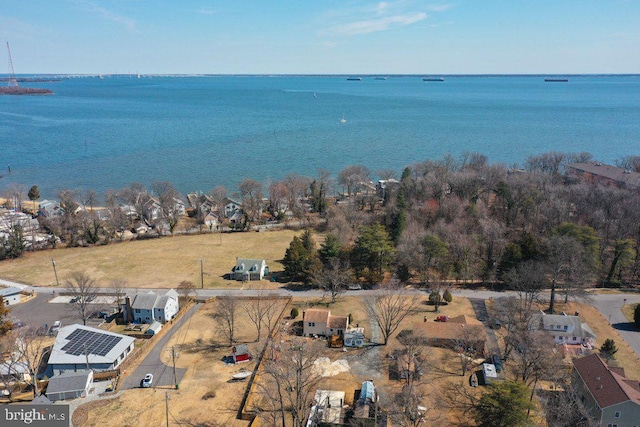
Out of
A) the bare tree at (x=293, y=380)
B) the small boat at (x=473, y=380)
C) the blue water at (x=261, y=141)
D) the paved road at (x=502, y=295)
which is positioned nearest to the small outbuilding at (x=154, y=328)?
the paved road at (x=502, y=295)

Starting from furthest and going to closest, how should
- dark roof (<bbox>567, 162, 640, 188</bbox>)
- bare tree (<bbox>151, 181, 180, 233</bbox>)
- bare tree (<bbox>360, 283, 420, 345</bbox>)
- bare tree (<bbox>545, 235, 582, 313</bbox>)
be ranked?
bare tree (<bbox>151, 181, 180, 233</bbox>) < dark roof (<bbox>567, 162, 640, 188</bbox>) < bare tree (<bbox>545, 235, 582, 313</bbox>) < bare tree (<bbox>360, 283, 420, 345</bbox>)

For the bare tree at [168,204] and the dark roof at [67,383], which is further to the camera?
the bare tree at [168,204]

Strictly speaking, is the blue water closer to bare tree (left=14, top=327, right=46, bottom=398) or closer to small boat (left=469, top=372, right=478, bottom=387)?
bare tree (left=14, top=327, right=46, bottom=398)

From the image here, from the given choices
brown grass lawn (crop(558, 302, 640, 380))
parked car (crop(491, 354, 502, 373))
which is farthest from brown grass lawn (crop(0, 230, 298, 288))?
brown grass lawn (crop(558, 302, 640, 380))

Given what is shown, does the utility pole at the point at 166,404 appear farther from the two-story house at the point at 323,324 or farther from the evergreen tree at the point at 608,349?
the evergreen tree at the point at 608,349

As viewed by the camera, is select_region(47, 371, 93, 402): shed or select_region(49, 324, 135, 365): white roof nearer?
select_region(47, 371, 93, 402): shed

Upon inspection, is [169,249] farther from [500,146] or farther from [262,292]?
[500,146]
